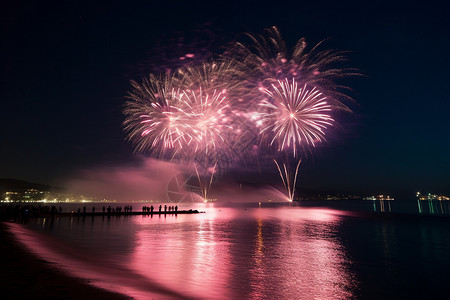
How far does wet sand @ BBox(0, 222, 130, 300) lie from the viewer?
25.8ft

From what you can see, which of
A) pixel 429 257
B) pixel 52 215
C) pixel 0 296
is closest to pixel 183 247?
pixel 0 296

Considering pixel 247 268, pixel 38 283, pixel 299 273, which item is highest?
pixel 38 283

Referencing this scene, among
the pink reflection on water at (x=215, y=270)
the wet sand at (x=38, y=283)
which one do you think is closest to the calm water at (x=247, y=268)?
the pink reflection on water at (x=215, y=270)

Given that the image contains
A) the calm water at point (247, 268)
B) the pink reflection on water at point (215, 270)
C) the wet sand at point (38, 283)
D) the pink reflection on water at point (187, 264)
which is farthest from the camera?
the pink reflection on water at point (187, 264)

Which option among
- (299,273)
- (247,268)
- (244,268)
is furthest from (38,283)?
(299,273)

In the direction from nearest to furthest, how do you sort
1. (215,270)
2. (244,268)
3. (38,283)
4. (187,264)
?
(38,283) → (215,270) → (244,268) → (187,264)

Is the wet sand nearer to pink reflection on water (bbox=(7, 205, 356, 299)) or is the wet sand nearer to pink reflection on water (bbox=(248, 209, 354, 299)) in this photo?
pink reflection on water (bbox=(7, 205, 356, 299))

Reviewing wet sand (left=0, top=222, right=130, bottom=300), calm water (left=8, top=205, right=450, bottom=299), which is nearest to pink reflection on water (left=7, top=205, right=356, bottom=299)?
calm water (left=8, top=205, right=450, bottom=299)

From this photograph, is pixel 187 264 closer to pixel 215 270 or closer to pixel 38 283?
pixel 215 270

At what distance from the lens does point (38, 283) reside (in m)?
8.84

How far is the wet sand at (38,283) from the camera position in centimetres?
787

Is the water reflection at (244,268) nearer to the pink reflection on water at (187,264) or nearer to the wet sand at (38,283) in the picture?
the pink reflection on water at (187,264)

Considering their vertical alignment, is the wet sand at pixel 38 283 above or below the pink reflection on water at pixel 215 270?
above

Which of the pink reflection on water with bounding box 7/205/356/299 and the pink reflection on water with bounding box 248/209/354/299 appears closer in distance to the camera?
the pink reflection on water with bounding box 7/205/356/299
